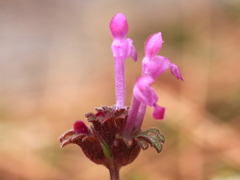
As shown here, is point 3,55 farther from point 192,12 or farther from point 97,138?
point 97,138

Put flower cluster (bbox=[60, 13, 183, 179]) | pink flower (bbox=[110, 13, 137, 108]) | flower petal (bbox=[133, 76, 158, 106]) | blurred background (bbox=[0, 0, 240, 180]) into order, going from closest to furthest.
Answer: flower petal (bbox=[133, 76, 158, 106]) < flower cluster (bbox=[60, 13, 183, 179]) < pink flower (bbox=[110, 13, 137, 108]) < blurred background (bbox=[0, 0, 240, 180])

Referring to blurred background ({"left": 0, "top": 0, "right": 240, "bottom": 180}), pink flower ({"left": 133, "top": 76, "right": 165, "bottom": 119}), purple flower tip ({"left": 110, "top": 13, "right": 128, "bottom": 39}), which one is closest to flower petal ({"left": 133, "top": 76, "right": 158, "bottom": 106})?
pink flower ({"left": 133, "top": 76, "right": 165, "bottom": 119})

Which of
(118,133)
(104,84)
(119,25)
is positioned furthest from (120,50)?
(104,84)

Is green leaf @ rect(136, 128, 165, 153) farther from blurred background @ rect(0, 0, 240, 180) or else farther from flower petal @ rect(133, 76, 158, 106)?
blurred background @ rect(0, 0, 240, 180)

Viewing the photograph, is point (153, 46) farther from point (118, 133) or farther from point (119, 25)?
point (118, 133)

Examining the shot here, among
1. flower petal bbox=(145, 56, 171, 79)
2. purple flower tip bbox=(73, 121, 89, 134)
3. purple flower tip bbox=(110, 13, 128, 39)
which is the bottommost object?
purple flower tip bbox=(73, 121, 89, 134)

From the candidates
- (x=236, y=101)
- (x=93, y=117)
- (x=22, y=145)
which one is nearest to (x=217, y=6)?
(x=236, y=101)

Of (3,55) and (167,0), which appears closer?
(3,55)
